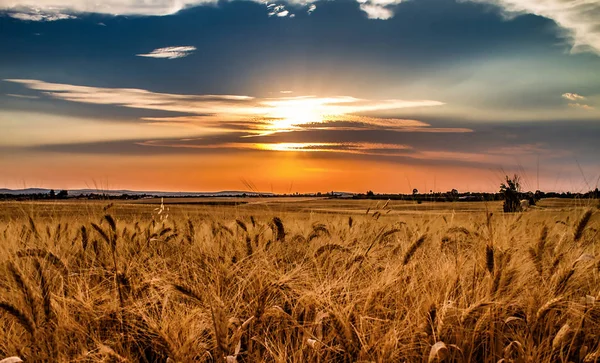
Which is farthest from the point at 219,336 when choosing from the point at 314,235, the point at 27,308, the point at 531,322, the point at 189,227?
the point at 189,227

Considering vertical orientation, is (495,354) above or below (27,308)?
below

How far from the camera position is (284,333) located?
3.29 m

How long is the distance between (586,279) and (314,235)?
270 centimetres

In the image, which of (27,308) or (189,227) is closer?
(27,308)

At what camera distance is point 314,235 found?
17.5 ft

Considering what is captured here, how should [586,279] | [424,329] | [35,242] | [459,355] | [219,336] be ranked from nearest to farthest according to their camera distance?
1. [219,336]
2. [424,329]
3. [459,355]
4. [586,279]
5. [35,242]

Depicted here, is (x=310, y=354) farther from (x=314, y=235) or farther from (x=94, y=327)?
(x=314, y=235)

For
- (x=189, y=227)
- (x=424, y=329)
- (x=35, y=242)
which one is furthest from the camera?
(x=189, y=227)

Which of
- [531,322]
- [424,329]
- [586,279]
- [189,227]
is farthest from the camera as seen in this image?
[189,227]

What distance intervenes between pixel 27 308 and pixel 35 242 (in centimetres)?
287

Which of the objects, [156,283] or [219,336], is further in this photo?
[156,283]

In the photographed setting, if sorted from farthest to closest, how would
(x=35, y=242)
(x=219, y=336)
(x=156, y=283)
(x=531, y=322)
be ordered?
(x=35, y=242)
(x=156, y=283)
(x=531, y=322)
(x=219, y=336)

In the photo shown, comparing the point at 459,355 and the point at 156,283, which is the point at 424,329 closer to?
the point at 459,355

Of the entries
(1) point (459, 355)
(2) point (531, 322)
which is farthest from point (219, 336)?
(2) point (531, 322)
